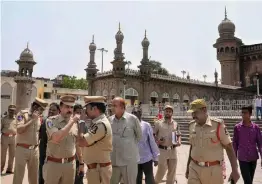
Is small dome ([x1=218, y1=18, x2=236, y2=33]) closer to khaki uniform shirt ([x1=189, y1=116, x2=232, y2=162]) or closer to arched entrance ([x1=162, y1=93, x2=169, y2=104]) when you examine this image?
arched entrance ([x1=162, y1=93, x2=169, y2=104])

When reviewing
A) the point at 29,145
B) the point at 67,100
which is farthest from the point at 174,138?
the point at 67,100

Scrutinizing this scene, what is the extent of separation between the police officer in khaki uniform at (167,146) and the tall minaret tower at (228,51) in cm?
3722

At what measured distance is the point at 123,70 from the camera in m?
26.4

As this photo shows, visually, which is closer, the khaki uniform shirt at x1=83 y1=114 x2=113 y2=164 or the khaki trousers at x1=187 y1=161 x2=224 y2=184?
the khaki uniform shirt at x1=83 y1=114 x2=113 y2=164

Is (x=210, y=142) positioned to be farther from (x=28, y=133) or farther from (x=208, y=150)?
(x=28, y=133)

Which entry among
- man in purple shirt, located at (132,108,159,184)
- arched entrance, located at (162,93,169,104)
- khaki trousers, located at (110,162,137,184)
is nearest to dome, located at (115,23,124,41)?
arched entrance, located at (162,93,169,104)

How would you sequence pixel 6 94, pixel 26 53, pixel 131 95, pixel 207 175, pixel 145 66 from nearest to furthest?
1. pixel 207 175
2. pixel 131 95
3. pixel 145 66
4. pixel 26 53
5. pixel 6 94

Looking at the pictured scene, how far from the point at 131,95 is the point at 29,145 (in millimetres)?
21239

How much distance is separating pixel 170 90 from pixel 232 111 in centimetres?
1096

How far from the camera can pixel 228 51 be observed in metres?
41.9

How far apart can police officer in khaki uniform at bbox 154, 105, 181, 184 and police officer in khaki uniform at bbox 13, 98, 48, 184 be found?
2583 millimetres

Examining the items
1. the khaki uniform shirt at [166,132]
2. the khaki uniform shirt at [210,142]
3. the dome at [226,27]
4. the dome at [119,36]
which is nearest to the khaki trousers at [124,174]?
the khaki uniform shirt at [210,142]

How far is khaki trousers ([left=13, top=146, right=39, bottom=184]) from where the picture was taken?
5863 millimetres

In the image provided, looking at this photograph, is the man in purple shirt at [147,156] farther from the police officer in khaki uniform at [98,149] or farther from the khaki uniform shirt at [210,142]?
the police officer in khaki uniform at [98,149]
